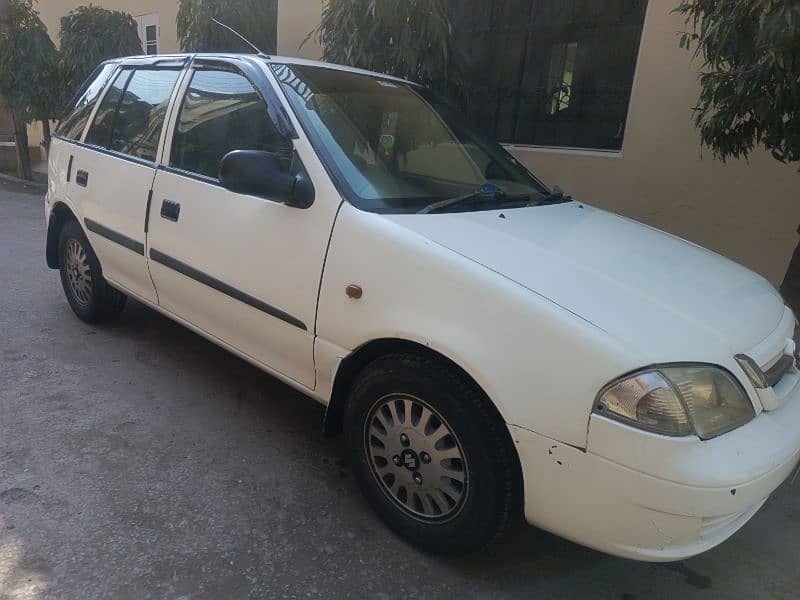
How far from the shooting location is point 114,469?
9.21ft

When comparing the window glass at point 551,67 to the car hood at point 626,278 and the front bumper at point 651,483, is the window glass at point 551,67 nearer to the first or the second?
the car hood at point 626,278

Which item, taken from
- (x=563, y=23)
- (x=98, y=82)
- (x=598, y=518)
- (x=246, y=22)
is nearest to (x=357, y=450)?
(x=598, y=518)

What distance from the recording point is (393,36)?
494 centimetres

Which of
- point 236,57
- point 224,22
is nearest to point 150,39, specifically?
point 224,22

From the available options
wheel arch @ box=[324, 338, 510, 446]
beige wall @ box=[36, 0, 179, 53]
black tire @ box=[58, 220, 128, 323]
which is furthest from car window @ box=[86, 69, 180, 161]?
beige wall @ box=[36, 0, 179, 53]

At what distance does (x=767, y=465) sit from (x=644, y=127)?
4.28 meters

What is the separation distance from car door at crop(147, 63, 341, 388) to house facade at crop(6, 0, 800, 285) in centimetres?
309

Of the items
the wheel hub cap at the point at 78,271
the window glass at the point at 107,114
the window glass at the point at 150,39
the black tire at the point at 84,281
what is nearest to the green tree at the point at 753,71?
the window glass at the point at 107,114

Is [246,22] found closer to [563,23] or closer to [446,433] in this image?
[563,23]

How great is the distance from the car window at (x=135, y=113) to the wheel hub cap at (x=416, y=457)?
2.06 m

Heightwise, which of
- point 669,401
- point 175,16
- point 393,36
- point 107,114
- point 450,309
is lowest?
point 669,401

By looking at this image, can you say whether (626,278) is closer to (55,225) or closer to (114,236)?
(114,236)

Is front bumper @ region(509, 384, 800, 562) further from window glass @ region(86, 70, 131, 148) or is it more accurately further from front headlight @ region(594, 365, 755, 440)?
window glass @ region(86, 70, 131, 148)

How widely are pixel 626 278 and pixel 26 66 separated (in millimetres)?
11234
